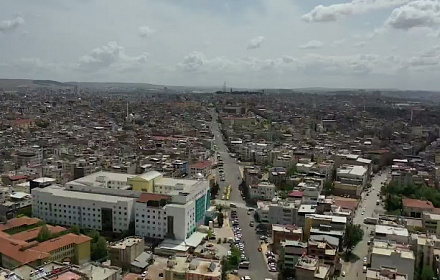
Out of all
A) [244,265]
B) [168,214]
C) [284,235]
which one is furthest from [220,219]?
[244,265]

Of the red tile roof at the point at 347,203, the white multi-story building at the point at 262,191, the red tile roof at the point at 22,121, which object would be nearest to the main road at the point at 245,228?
the white multi-story building at the point at 262,191

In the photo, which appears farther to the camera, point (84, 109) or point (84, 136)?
point (84, 109)

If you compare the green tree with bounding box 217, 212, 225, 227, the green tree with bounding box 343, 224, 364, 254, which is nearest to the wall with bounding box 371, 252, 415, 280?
the green tree with bounding box 343, 224, 364, 254

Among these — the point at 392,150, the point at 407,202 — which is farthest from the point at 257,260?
the point at 392,150

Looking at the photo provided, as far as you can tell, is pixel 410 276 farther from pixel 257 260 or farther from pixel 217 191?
pixel 217 191

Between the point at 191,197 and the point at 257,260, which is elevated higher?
the point at 191,197

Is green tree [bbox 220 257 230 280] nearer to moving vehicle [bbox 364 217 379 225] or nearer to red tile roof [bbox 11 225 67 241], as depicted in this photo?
red tile roof [bbox 11 225 67 241]

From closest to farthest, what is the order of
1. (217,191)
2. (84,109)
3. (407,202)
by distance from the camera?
(407,202) < (217,191) < (84,109)
